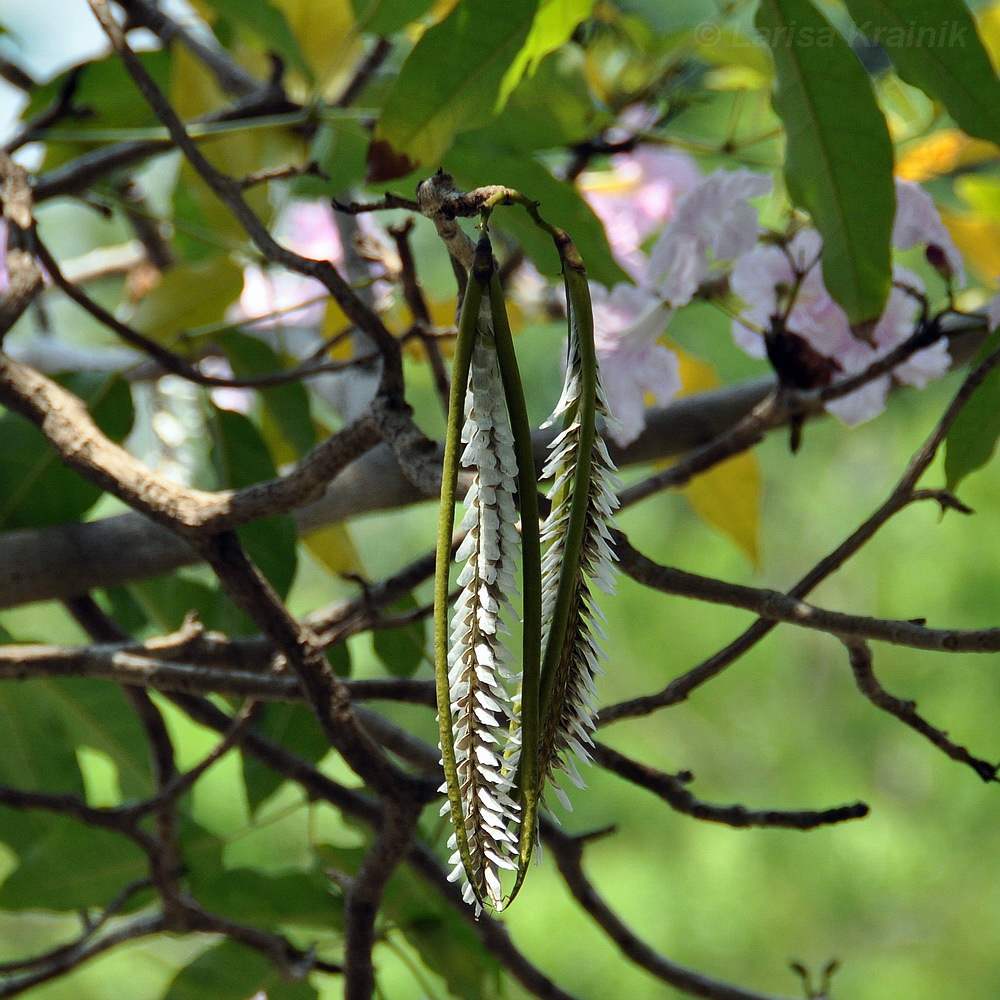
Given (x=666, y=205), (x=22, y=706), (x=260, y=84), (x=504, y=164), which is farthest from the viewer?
(x=666, y=205)

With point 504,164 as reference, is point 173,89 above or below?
above

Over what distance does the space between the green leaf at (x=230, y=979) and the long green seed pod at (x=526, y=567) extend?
317mm

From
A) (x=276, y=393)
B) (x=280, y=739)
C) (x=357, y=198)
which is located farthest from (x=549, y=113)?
(x=357, y=198)

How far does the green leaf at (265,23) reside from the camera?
0.39m

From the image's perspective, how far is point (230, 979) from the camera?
16.2 inches

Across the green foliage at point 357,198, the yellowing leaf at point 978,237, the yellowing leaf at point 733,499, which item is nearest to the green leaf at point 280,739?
the green foliage at point 357,198

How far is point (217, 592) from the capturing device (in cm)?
44

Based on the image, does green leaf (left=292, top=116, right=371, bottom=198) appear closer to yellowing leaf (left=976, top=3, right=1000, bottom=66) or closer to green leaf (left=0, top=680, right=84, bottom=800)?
green leaf (left=0, top=680, right=84, bottom=800)

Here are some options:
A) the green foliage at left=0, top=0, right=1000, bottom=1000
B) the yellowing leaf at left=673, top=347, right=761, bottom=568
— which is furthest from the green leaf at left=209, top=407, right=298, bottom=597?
the yellowing leaf at left=673, top=347, right=761, bottom=568

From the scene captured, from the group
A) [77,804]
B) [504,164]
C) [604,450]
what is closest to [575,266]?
[604,450]

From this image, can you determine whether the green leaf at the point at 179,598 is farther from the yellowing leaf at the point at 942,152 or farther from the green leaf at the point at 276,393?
the yellowing leaf at the point at 942,152

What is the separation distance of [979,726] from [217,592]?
1499 millimetres

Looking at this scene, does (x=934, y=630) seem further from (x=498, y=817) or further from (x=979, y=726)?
(x=979, y=726)

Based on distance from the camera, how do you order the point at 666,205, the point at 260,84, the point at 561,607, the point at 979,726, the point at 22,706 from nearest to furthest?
1. the point at 561,607
2. the point at 22,706
3. the point at 260,84
4. the point at 666,205
5. the point at 979,726
